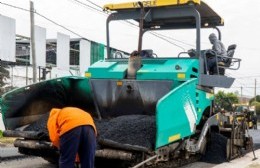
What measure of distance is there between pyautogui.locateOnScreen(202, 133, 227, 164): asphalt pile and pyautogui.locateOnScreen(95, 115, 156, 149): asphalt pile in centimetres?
182

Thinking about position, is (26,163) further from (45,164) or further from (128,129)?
(128,129)

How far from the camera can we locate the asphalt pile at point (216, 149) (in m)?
8.17

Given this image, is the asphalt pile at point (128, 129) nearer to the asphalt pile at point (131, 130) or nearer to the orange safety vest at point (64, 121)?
the asphalt pile at point (131, 130)

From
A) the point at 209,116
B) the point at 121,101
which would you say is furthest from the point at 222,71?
the point at 121,101

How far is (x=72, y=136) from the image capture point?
434cm

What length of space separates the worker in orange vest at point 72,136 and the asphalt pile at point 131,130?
55.5 inches

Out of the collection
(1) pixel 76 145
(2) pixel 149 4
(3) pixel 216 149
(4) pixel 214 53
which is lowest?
(3) pixel 216 149

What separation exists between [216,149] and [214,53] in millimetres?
1752

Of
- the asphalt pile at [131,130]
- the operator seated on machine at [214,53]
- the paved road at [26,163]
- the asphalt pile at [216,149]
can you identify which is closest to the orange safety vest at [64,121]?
the asphalt pile at [131,130]

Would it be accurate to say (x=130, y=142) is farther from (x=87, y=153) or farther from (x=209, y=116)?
(x=209, y=116)

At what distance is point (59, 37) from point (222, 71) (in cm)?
1580

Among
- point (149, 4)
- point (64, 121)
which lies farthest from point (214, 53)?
point (64, 121)

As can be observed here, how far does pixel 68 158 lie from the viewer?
4.36 m

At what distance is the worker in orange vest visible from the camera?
4.36 meters
